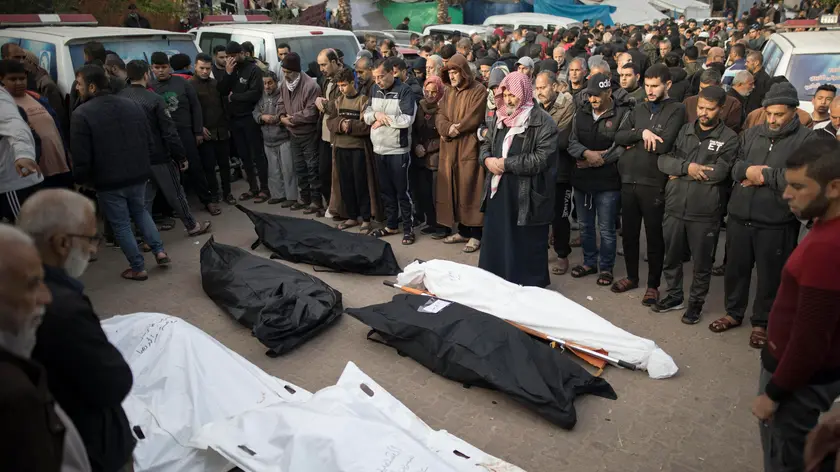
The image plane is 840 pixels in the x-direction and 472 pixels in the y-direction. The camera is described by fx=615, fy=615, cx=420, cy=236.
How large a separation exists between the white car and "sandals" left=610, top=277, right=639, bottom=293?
298cm

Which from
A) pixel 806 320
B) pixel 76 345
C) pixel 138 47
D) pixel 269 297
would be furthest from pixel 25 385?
pixel 138 47

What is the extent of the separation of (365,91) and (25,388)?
5.86m

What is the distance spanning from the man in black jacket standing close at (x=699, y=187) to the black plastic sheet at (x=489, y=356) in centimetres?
147

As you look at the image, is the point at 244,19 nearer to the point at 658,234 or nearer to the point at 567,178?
the point at 567,178

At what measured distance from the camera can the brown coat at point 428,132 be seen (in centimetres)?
682

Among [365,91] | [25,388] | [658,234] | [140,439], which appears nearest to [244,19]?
[365,91]

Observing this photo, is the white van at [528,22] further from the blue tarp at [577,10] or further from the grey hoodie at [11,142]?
the grey hoodie at [11,142]

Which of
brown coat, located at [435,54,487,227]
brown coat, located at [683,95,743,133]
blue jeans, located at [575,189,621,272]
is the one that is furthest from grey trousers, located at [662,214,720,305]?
brown coat, located at [435,54,487,227]

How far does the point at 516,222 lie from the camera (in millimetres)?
5480

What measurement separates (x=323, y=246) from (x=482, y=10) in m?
22.9

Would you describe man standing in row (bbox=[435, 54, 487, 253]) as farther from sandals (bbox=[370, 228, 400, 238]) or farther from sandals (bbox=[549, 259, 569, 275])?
sandals (bbox=[549, 259, 569, 275])

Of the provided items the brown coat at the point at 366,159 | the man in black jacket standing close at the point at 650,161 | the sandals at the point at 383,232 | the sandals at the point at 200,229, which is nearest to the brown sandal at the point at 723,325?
the man in black jacket standing close at the point at 650,161

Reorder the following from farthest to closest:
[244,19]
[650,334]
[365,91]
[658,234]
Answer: [244,19] < [365,91] < [658,234] < [650,334]

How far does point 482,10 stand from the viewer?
26.7 m
